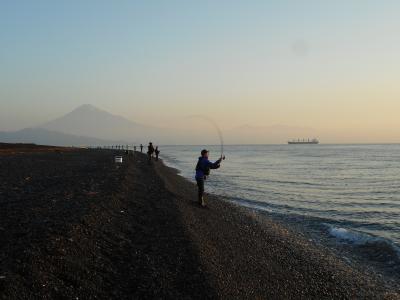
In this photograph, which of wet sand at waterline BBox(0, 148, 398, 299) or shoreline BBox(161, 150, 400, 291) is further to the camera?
shoreline BBox(161, 150, 400, 291)

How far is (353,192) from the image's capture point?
94.7ft

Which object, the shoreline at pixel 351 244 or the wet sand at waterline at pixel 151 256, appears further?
the shoreline at pixel 351 244

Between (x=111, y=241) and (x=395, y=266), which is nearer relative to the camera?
(x=111, y=241)

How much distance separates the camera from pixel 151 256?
945 centimetres

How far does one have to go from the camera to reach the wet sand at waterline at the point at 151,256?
24.1 feet

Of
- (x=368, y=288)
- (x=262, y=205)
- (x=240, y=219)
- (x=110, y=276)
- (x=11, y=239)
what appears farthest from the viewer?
(x=262, y=205)

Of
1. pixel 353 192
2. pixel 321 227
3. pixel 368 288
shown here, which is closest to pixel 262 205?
pixel 321 227

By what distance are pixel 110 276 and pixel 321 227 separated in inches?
449

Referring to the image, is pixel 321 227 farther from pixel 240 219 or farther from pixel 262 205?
pixel 262 205

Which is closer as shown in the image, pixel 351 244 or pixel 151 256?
pixel 151 256

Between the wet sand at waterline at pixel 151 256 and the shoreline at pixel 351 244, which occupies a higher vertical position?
the wet sand at waterline at pixel 151 256

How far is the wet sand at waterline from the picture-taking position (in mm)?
7340

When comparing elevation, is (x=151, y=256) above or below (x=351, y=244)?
above

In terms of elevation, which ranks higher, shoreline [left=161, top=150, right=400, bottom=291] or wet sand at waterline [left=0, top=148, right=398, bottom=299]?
wet sand at waterline [left=0, top=148, right=398, bottom=299]
